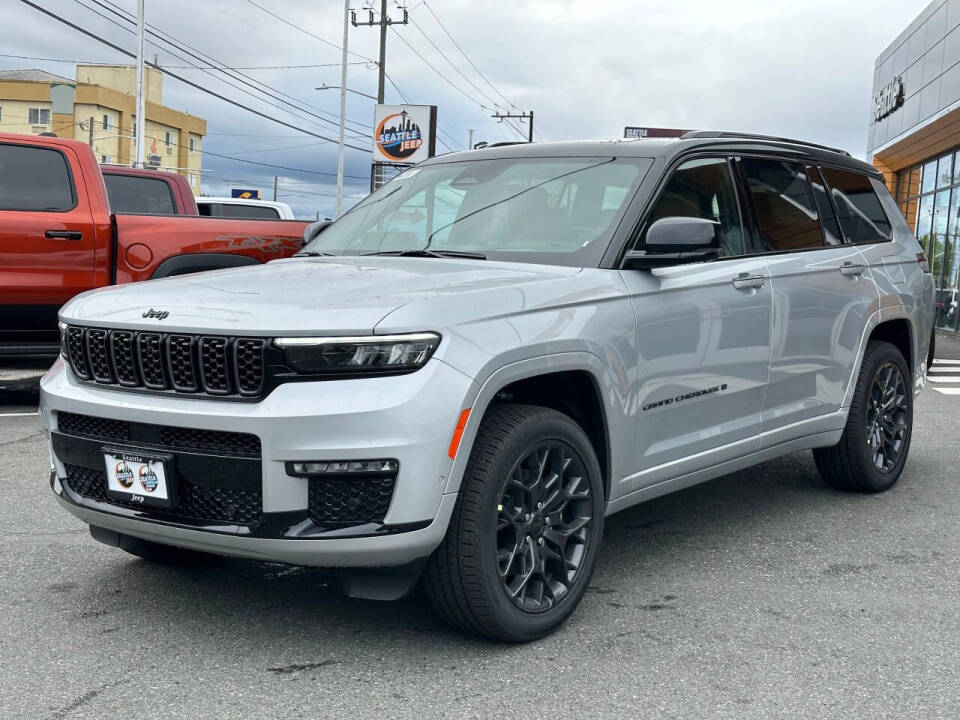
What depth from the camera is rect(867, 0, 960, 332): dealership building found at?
79.5 ft

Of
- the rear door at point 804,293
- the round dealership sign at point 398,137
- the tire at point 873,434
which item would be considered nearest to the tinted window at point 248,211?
the tire at point 873,434

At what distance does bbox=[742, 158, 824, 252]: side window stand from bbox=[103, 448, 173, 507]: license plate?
2.97 meters

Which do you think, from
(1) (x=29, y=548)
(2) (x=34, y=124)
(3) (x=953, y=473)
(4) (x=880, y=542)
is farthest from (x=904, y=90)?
(2) (x=34, y=124)

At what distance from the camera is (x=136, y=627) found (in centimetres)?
392

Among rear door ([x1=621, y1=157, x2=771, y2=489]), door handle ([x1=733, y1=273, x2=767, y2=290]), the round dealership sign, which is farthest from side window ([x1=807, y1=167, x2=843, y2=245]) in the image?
the round dealership sign

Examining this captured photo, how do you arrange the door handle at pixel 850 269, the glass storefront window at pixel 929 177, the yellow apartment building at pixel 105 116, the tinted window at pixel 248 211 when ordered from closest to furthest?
the door handle at pixel 850 269 → the tinted window at pixel 248 211 → the glass storefront window at pixel 929 177 → the yellow apartment building at pixel 105 116

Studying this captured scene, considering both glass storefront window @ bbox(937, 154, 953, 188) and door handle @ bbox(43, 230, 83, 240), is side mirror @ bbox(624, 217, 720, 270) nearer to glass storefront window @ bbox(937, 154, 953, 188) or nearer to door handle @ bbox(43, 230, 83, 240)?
door handle @ bbox(43, 230, 83, 240)

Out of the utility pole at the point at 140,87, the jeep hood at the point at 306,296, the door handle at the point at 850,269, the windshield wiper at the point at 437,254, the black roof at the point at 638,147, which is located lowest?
the jeep hood at the point at 306,296

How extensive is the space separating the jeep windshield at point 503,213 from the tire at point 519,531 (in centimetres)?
82

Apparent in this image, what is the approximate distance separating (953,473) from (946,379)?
275 inches

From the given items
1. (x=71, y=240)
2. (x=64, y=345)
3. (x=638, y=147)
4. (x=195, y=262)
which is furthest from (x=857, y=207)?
(x=71, y=240)

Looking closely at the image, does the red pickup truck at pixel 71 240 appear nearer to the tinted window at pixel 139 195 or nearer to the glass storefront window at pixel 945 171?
the tinted window at pixel 139 195

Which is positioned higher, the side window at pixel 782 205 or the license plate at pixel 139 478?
the side window at pixel 782 205

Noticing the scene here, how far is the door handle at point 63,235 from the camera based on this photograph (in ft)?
28.5
